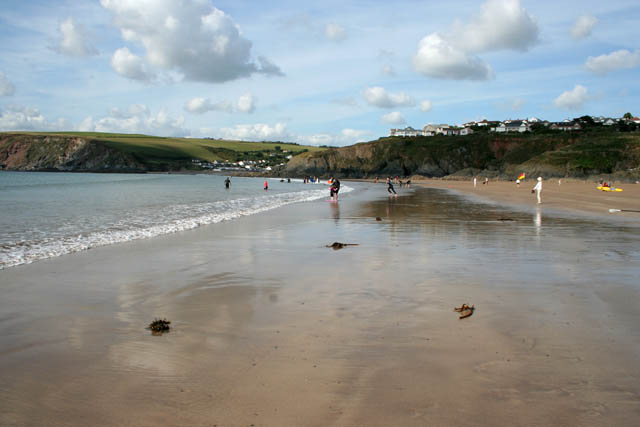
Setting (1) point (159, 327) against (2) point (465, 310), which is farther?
(2) point (465, 310)

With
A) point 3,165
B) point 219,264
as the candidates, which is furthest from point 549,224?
point 3,165

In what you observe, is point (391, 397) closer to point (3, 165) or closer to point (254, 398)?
point (254, 398)

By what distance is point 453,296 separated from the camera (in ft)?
21.7

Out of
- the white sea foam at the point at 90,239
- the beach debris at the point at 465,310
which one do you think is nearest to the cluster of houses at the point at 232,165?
the white sea foam at the point at 90,239

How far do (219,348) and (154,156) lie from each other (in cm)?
18632

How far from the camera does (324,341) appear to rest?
4.80m

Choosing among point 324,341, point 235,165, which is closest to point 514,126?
point 235,165

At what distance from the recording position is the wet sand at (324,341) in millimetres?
3424

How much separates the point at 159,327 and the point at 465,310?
387cm

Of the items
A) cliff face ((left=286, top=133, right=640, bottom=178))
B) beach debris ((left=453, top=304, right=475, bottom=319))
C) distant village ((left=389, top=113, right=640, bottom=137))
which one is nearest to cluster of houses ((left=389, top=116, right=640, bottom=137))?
distant village ((left=389, top=113, right=640, bottom=137))

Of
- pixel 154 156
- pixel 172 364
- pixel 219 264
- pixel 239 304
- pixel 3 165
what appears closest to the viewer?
pixel 172 364

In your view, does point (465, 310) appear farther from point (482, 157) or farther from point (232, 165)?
point (232, 165)

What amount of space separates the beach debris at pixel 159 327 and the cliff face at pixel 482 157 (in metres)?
77.0

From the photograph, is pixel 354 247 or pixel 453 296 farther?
pixel 354 247
